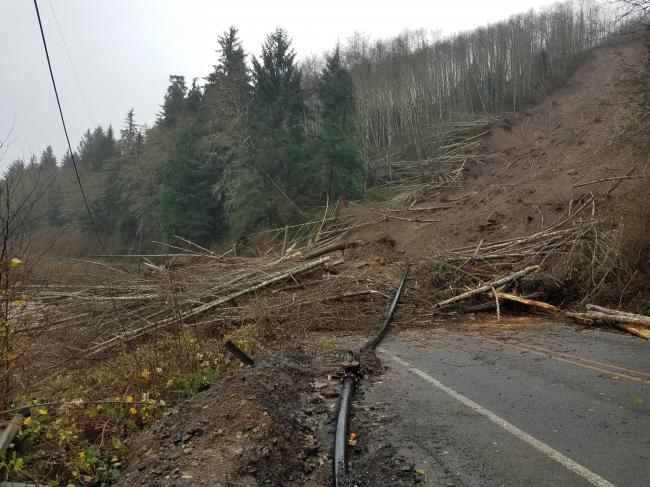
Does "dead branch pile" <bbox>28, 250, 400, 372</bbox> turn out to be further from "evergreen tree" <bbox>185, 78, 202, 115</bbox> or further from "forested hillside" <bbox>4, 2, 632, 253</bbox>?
"evergreen tree" <bbox>185, 78, 202, 115</bbox>

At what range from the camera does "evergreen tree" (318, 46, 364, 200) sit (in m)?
30.1

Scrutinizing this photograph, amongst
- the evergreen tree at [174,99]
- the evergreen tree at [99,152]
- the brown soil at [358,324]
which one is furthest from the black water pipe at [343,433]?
the evergreen tree at [99,152]

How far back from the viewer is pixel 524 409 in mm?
5461

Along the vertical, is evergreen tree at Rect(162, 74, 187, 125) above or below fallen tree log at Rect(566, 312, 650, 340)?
above

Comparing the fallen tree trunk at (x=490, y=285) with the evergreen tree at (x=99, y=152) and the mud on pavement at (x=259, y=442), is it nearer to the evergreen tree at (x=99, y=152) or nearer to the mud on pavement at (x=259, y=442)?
the mud on pavement at (x=259, y=442)

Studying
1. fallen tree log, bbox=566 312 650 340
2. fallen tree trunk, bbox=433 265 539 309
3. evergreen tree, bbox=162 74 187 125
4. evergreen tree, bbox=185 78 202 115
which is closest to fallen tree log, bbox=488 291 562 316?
fallen tree trunk, bbox=433 265 539 309

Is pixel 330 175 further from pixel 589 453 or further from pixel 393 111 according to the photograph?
pixel 589 453

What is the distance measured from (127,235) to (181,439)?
4612 centimetres

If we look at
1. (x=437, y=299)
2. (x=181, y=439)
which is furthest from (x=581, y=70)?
(x=181, y=439)

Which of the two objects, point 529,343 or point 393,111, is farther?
point 393,111

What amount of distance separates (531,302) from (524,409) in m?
6.41

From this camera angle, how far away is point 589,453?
169 inches

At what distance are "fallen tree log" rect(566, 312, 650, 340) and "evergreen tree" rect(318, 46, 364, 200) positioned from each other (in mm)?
20399

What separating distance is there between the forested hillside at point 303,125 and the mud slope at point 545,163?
9.79 ft
